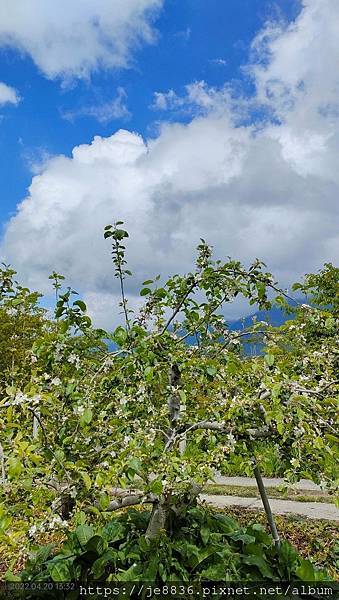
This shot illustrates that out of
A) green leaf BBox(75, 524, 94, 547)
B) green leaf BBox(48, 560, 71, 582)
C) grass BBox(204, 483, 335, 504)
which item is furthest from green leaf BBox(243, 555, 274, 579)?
grass BBox(204, 483, 335, 504)

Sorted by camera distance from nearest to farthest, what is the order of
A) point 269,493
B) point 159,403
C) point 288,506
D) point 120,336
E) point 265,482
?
point 120,336 → point 159,403 → point 288,506 → point 269,493 → point 265,482

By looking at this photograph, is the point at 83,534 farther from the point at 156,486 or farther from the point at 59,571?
the point at 156,486

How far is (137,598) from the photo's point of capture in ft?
9.59

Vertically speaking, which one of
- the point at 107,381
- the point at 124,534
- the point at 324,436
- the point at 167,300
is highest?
the point at 167,300

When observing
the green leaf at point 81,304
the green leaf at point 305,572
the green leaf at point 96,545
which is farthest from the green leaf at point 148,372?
the green leaf at point 305,572

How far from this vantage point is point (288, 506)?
22.5ft

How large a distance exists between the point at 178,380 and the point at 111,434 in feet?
1.91

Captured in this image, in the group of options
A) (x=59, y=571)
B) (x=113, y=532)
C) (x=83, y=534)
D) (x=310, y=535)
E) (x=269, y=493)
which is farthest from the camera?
(x=269, y=493)

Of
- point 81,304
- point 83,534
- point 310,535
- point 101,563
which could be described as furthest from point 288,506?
point 81,304

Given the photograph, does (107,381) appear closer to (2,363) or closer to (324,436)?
(324,436)

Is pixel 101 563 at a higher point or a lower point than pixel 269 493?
lower

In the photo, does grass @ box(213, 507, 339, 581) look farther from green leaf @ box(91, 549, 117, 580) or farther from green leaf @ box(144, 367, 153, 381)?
green leaf @ box(144, 367, 153, 381)

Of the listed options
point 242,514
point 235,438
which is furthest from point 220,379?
point 242,514

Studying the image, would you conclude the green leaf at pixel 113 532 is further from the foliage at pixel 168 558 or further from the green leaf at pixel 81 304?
the green leaf at pixel 81 304
